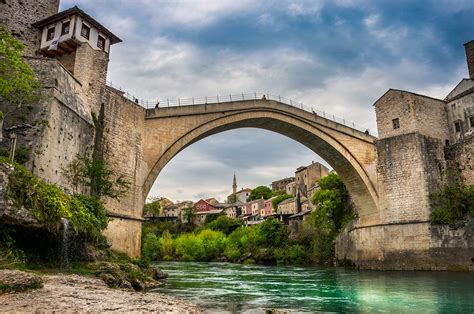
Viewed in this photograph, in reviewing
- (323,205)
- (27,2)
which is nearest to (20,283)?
(27,2)

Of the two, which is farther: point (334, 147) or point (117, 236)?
point (334, 147)

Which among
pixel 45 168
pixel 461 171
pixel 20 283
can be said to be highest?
pixel 461 171

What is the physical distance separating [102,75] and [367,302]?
1309 cm

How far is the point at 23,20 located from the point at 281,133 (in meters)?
15.1

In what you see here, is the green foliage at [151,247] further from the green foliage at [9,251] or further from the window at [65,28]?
the green foliage at [9,251]

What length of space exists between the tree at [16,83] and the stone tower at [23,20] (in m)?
4.97

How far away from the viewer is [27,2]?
59.4 ft

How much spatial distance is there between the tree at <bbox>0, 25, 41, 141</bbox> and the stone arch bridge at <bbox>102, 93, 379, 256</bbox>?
3.63 m

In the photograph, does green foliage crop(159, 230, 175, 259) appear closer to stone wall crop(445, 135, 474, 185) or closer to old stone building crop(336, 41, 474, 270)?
old stone building crop(336, 41, 474, 270)

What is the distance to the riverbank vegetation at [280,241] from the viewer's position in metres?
30.9

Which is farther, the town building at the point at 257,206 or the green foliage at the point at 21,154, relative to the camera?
the town building at the point at 257,206

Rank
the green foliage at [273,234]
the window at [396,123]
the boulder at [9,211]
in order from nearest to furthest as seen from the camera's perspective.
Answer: the boulder at [9,211] → the window at [396,123] → the green foliage at [273,234]

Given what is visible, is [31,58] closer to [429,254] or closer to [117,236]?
[117,236]

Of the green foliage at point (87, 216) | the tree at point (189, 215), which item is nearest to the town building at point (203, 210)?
the tree at point (189, 215)
